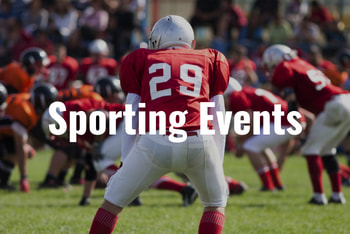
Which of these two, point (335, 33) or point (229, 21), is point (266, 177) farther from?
point (335, 33)

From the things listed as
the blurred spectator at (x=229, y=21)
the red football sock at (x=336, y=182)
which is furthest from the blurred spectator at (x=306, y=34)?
the red football sock at (x=336, y=182)

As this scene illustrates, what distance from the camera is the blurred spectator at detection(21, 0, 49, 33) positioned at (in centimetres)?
1444

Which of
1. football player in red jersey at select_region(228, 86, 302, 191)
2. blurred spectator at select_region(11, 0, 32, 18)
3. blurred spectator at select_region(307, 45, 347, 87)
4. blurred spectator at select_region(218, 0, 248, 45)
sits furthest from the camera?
blurred spectator at select_region(11, 0, 32, 18)

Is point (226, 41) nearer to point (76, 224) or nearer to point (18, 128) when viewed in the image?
point (18, 128)

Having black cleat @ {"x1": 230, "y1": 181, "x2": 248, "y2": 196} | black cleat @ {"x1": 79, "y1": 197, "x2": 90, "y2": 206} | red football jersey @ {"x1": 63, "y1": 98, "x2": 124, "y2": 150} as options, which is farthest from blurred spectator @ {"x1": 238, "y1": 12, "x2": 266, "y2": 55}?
black cleat @ {"x1": 79, "y1": 197, "x2": 90, "y2": 206}

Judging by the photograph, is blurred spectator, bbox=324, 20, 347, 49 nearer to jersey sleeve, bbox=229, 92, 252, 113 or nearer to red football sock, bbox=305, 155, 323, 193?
jersey sleeve, bbox=229, 92, 252, 113

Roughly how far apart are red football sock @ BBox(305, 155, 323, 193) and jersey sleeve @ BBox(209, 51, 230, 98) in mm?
2994

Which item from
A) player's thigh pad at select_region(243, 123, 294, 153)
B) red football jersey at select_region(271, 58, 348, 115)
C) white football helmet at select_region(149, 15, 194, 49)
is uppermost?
white football helmet at select_region(149, 15, 194, 49)

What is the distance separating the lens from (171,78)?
347cm

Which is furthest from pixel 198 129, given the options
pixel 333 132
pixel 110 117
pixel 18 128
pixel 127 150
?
pixel 18 128

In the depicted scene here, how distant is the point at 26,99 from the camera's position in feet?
23.9

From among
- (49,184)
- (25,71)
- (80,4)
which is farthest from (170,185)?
(80,4)

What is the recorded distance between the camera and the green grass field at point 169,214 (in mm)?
4871

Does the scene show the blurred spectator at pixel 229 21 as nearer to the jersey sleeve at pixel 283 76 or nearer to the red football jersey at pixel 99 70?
the red football jersey at pixel 99 70
